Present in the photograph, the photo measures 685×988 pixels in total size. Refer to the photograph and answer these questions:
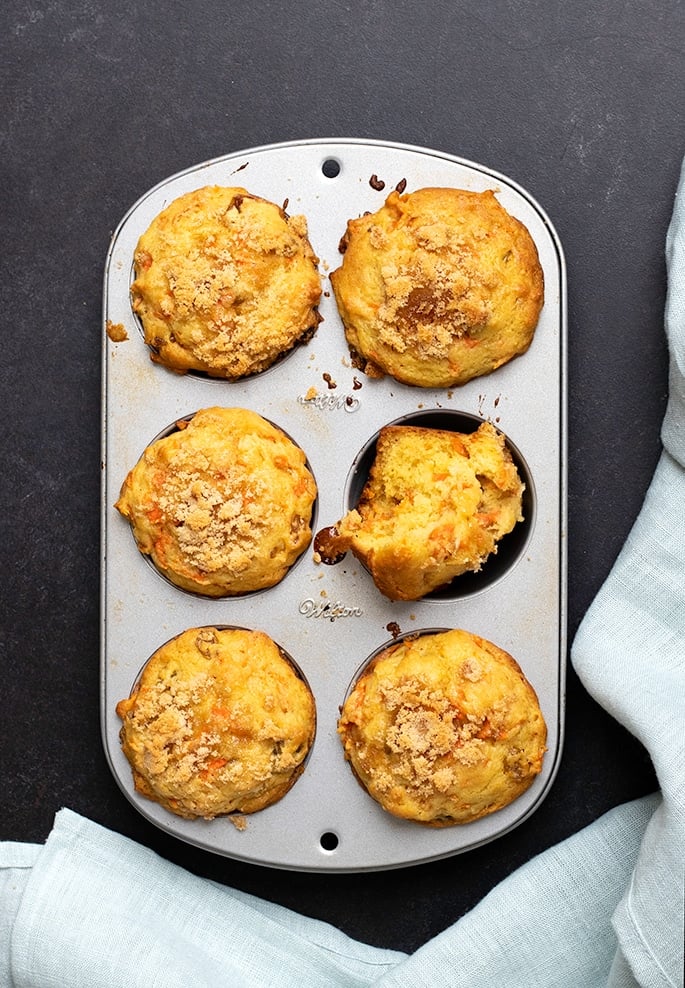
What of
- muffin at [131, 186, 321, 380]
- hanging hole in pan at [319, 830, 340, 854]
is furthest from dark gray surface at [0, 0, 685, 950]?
muffin at [131, 186, 321, 380]

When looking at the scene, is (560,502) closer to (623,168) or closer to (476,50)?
(623,168)

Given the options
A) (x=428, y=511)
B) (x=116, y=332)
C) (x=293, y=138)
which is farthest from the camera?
(x=293, y=138)

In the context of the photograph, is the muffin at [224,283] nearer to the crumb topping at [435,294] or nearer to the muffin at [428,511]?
the crumb topping at [435,294]

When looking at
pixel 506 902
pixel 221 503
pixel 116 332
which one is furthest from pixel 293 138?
pixel 506 902

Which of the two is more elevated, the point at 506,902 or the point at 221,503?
the point at 221,503

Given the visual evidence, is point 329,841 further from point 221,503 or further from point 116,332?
point 116,332

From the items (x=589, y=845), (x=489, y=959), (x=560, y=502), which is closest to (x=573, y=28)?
(x=560, y=502)

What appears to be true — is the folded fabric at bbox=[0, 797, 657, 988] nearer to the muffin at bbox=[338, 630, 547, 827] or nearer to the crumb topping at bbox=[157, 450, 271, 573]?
the muffin at bbox=[338, 630, 547, 827]
